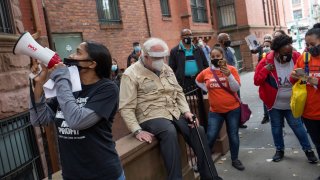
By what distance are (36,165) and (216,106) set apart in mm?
2621

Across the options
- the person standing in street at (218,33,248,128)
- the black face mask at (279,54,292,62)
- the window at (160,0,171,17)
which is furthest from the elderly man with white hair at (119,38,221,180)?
the window at (160,0,171,17)

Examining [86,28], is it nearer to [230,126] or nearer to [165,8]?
[230,126]

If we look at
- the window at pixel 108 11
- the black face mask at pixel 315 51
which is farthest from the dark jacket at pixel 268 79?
the window at pixel 108 11

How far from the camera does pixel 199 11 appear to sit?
21094 millimetres

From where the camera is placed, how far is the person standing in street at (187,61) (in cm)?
662

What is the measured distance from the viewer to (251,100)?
1059 cm

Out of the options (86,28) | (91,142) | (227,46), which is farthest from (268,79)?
(86,28)

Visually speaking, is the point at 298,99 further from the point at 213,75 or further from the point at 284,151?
the point at 284,151

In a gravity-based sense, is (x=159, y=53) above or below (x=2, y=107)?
above

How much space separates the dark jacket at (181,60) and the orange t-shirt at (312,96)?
2486mm

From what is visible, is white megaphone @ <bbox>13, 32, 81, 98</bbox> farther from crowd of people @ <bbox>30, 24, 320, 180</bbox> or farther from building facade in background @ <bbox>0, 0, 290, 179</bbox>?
building facade in background @ <bbox>0, 0, 290, 179</bbox>

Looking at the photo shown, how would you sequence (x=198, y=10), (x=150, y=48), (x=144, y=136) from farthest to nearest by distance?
1. (x=198, y=10)
2. (x=150, y=48)
3. (x=144, y=136)

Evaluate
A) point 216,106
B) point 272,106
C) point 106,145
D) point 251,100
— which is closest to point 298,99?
point 272,106

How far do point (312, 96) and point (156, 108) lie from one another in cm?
186
